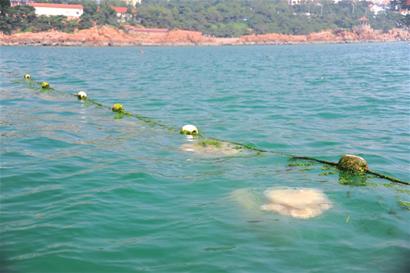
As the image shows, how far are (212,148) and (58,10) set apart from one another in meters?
160

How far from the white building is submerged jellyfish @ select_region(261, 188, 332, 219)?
159281 mm

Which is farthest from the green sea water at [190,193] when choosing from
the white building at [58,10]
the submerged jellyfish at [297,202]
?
the white building at [58,10]

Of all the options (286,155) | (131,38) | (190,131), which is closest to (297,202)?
(286,155)

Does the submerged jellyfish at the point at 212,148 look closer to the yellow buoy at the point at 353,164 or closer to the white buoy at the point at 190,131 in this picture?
the white buoy at the point at 190,131

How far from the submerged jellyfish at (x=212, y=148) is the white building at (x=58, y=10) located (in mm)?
154663

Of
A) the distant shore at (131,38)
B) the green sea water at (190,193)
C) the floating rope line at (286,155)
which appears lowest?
the green sea water at (190,193)

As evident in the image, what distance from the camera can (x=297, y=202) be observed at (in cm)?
872

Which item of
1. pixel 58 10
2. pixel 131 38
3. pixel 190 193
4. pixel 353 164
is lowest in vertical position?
pixel 190 193

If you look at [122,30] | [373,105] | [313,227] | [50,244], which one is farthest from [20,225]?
[122,30]

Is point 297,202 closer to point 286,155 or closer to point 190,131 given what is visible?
point 286,155

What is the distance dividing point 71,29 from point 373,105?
140169 mm

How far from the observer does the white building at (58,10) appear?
15625 cm

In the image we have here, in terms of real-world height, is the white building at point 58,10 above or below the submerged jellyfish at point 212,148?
above

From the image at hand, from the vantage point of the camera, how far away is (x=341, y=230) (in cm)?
766
